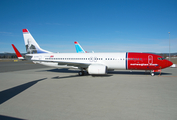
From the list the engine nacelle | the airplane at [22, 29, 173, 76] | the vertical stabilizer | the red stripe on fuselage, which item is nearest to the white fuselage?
the airplane at [22, 29, 173, 76]

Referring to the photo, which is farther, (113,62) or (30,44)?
(30,44)

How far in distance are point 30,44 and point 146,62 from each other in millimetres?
18399

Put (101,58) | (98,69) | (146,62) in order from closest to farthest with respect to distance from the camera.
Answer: (98,69) < (146,62) < (101,58)

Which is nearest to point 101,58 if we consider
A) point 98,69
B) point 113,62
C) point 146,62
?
Result: point 113,62

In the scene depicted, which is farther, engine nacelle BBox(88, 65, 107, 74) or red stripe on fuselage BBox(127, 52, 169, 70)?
red stripe on fuselage BBox(127, 52, 169, 70)

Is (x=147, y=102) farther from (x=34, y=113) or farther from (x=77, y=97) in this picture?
(x=34, y=113)

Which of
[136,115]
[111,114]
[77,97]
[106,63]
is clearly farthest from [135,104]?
[106,63]

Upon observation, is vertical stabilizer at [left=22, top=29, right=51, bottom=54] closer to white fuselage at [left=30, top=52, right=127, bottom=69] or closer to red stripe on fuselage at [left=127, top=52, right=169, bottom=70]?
white fuselage at [left=30, top=52, right=127, bottom=69]

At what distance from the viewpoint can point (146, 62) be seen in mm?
15586

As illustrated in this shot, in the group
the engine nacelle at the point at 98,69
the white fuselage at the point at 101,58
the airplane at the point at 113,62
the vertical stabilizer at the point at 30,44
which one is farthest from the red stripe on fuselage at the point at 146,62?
the vertical stabilizer at the point at 30,44

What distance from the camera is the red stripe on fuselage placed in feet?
51.0

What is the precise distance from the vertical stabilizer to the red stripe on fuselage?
14.3 m

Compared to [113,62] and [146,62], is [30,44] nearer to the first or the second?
[113,62]

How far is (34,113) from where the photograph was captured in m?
5.59
